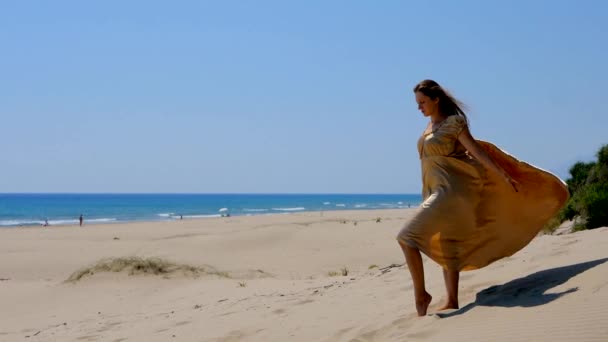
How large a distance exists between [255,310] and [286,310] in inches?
20.6

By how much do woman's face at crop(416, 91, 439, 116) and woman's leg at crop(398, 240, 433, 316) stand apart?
1.17m

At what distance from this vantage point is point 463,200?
604 centimetres

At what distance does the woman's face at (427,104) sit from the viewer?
6293 mm

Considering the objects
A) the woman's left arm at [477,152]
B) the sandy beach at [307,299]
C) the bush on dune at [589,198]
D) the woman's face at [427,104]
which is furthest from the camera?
the bush on dune at [589,198]

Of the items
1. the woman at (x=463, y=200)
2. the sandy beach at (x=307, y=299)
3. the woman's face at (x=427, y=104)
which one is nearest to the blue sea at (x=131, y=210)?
the sandy beach at (x=307, y=299)

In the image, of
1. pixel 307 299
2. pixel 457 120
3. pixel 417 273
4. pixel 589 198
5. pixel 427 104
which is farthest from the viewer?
pixel 589 198

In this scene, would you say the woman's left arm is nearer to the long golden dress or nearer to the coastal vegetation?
the long golden dress

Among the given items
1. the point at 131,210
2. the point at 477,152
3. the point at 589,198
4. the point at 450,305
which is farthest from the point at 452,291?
the point at 131,210

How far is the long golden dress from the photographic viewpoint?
5984mm

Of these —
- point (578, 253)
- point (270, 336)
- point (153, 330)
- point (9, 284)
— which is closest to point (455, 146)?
point (578, 253)

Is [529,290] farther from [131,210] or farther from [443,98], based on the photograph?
[131,210]

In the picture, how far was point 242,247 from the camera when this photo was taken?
2077 centimetres

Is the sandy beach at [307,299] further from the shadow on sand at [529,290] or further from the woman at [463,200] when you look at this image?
the woman at [463,200]

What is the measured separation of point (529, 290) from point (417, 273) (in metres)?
0.92
